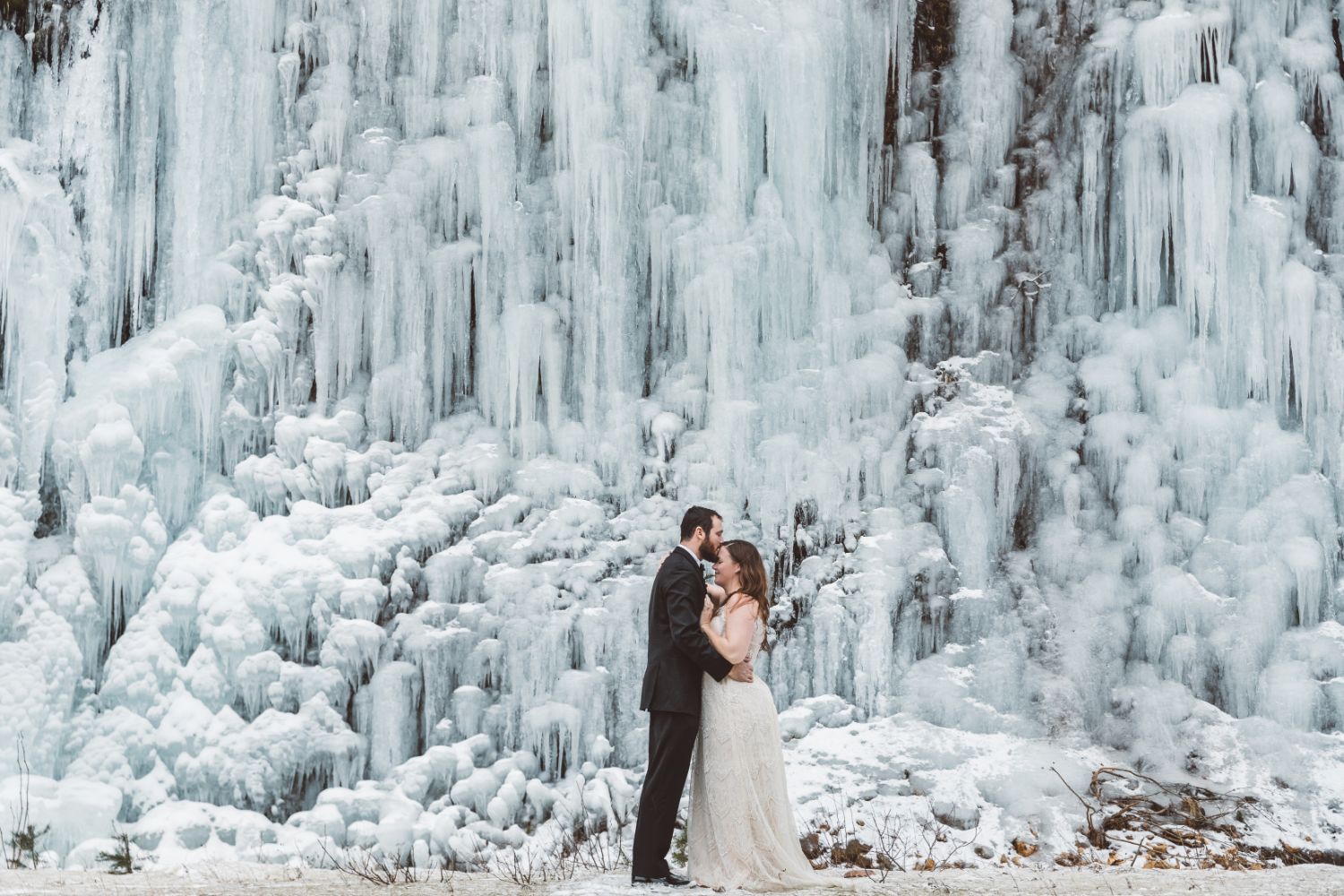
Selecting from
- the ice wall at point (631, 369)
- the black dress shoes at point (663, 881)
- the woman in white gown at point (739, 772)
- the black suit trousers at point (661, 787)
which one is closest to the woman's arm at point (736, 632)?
the woman in white gown at point (739, 772)

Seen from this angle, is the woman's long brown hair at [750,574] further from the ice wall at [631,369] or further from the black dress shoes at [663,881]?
the ice wall at [631,369]

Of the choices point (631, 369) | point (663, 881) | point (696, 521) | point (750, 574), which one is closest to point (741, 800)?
point (663, 881)

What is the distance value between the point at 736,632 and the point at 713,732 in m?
0.36

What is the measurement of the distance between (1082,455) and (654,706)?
3.90 m

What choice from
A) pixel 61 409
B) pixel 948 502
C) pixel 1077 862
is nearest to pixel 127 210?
pixel 61 409

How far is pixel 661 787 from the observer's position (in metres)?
4.17

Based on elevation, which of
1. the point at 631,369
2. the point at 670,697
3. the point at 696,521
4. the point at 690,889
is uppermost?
the point at 631,369

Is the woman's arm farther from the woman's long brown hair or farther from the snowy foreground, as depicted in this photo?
the snowy foreground

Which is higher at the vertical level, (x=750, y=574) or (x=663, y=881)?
(x=750, y=574)

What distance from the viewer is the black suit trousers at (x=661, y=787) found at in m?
4.17

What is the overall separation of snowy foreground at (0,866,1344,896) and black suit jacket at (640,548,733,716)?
63 centimetres

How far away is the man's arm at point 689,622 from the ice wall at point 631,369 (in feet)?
8.26

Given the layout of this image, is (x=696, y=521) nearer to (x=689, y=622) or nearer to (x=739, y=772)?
(x=689, y=622)

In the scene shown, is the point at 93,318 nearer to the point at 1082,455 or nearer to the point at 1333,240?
the point at 1082,455
